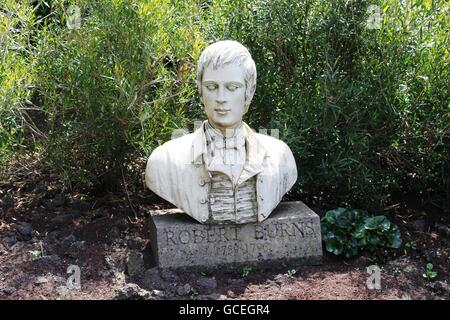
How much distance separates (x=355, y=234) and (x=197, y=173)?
1244mm

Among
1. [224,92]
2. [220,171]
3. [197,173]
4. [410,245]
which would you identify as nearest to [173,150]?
[197,173]

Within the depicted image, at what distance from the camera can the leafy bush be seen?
215 inches

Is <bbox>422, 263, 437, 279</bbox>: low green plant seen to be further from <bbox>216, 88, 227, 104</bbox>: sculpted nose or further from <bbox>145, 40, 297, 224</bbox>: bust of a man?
<bbox>216, 88, 227, 104</bbox>: sculpted nose

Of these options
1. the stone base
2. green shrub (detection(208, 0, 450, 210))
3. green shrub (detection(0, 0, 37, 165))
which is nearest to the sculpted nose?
green shrub (detection(208, 0, 450, 210))

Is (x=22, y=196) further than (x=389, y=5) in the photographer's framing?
Yes

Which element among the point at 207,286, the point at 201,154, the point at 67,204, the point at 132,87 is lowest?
the point at 207,286

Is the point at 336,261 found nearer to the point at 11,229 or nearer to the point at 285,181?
the point at 285,181

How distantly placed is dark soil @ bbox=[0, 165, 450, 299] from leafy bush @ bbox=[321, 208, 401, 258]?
83 mm

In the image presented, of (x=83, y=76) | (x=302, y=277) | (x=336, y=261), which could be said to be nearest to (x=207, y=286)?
(x=302, y=277)

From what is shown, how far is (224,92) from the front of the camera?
496 cm

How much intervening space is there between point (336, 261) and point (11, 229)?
2454 mm

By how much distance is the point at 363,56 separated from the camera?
596 cm

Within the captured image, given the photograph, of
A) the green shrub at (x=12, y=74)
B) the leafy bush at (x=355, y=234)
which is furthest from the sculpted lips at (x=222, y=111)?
the green shrub at (x=12, y=74)

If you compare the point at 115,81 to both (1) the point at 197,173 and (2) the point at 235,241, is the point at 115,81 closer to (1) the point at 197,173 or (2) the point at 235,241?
(1) the point at 197,173
